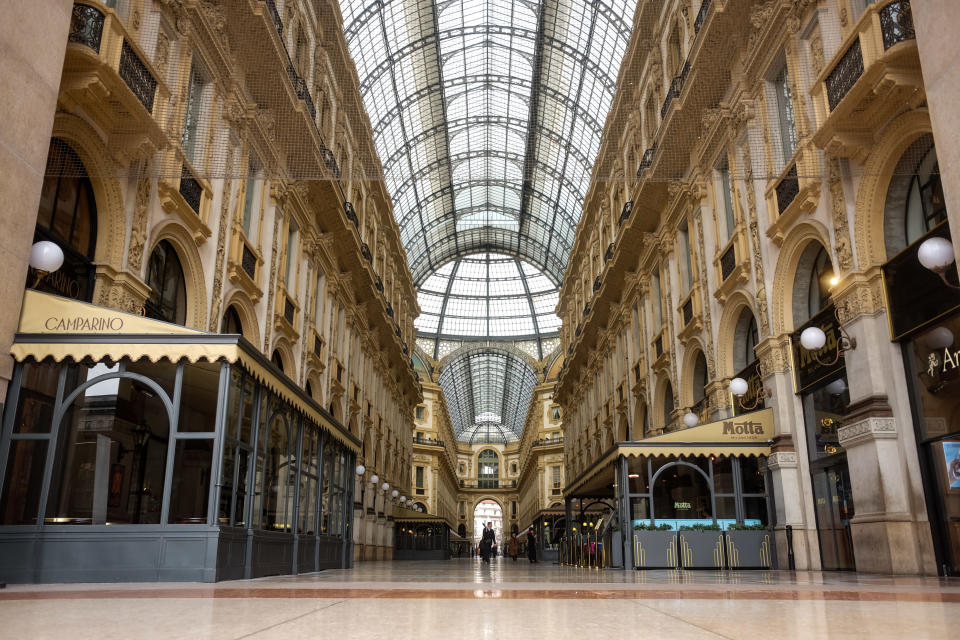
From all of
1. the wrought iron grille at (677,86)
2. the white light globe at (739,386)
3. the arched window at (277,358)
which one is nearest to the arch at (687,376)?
the white light globe at (739,386)

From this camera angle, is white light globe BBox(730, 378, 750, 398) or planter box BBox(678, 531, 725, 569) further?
white light globe BBox(730, 378, 750, 398)

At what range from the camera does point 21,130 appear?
25.3 feet

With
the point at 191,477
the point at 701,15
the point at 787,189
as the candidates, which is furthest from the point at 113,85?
the point at 701,15

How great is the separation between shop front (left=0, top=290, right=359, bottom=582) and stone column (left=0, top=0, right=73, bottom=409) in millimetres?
1620

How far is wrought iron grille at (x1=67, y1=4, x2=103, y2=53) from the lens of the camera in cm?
967

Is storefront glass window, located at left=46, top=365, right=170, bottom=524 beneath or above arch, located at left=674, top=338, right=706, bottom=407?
beneath

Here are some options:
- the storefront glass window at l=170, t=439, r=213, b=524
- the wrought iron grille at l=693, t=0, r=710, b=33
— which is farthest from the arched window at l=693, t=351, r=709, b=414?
the storefront glass window at l=170, t=439, r=213, b=524

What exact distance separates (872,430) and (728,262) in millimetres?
7630

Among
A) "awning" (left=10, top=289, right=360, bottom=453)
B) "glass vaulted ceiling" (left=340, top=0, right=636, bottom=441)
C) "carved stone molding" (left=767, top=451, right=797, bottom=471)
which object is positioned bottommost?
"carved stone molding" (left=767, top=451, right=797, bottom=471)

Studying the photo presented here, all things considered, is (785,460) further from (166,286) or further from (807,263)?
(166,286)

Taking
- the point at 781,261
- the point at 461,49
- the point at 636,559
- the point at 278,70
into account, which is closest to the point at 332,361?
the point at 278,70

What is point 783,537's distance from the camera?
1501 cm

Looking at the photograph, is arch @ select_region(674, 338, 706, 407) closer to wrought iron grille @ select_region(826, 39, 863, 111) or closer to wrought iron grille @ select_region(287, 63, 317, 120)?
wrought iron grille @ select_region(826, 39, 863, 111)

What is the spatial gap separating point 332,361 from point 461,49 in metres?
22.7
